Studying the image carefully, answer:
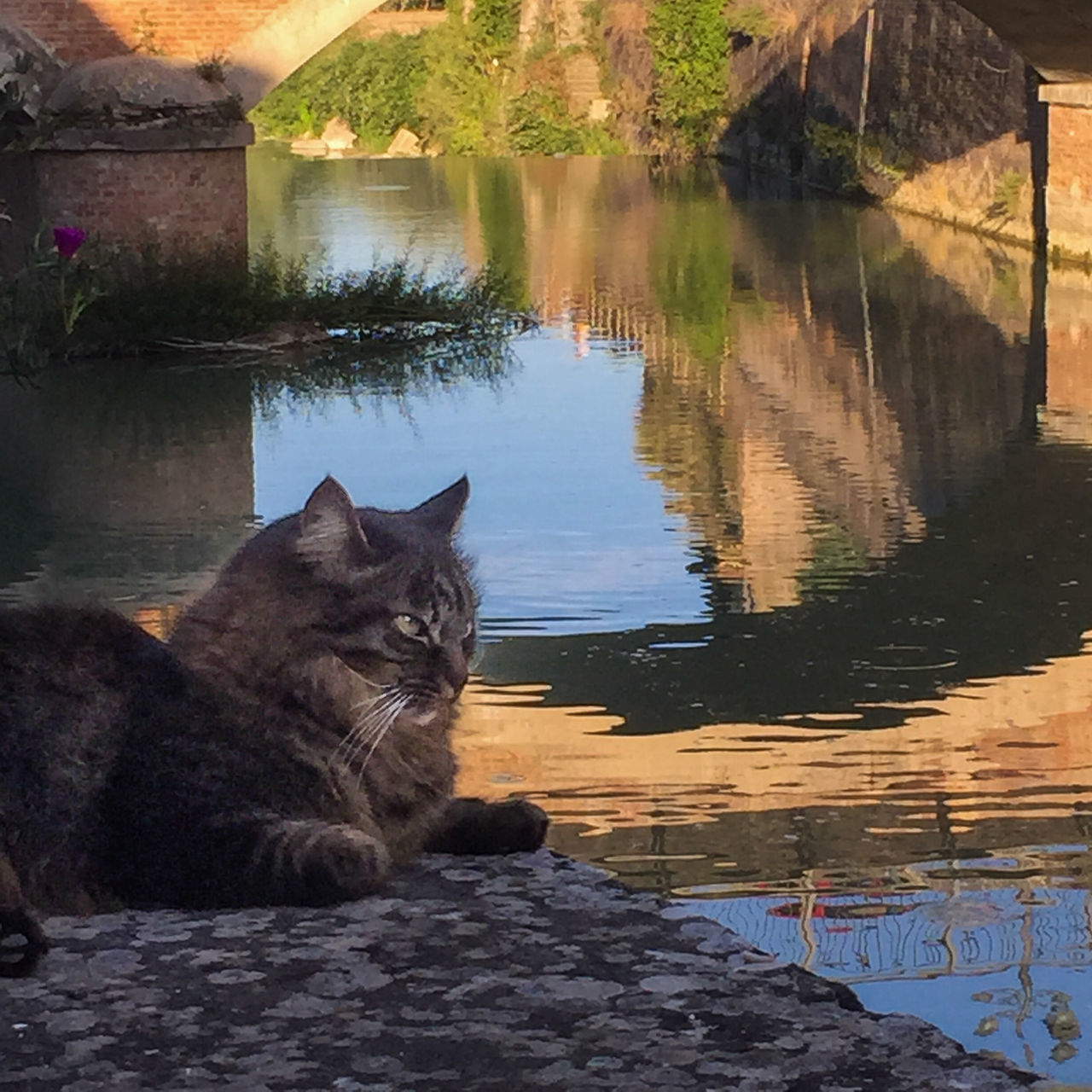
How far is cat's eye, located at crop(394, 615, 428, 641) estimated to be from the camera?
9.26 feet

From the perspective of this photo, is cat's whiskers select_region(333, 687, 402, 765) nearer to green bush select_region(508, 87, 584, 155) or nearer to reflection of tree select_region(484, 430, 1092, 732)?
reflection of tree select_region(484, 430, 1092, 732)

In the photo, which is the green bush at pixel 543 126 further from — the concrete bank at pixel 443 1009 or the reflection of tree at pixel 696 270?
the concrete bank at pixel 443 1009

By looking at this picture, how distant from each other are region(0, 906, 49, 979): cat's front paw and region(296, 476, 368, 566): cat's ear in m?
0.56

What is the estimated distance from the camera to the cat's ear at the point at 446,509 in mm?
2973

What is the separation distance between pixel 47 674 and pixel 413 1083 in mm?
801

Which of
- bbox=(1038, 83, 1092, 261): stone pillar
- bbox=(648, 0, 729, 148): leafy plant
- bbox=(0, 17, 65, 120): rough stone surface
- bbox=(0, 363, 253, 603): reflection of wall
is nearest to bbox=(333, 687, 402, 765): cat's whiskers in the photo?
bbox=(0, 363, 253, 603): reflection of wall

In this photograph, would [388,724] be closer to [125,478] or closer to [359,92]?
[125,478]

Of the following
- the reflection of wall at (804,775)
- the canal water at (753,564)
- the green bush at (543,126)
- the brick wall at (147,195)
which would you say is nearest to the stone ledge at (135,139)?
the brick wall at (147,195)

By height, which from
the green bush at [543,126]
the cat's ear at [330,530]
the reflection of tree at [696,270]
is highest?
the green bush at [543,126]

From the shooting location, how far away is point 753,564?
809 centimetres

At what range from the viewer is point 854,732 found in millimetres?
6086

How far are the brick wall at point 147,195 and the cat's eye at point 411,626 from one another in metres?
11.1

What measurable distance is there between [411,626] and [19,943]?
60 centimetres

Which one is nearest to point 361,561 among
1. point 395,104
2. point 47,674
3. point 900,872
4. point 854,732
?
point 47,674
